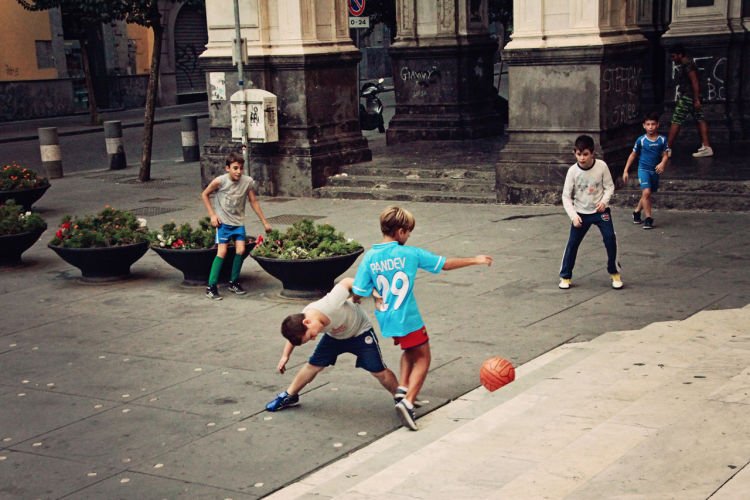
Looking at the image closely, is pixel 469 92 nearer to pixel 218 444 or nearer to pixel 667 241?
pixel 667 241

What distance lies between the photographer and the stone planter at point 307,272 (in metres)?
9.88

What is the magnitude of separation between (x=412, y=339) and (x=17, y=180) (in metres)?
10.7

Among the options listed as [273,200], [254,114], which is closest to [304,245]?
[254,114]

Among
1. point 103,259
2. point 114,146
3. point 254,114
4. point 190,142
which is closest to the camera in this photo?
point 103,259

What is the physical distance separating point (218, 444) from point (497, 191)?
361 inches

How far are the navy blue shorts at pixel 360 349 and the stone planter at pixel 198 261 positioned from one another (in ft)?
12.7

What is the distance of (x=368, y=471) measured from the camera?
5.88 meters

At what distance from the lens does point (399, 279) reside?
6.58 metres

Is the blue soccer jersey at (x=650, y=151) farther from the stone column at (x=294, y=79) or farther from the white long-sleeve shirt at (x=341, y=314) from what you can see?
the white long-sleeve shirt at (x=341, y=314)

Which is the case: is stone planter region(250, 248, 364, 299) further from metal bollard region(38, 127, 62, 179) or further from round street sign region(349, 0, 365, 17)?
metal bollard region(38, 127, 62, 179)

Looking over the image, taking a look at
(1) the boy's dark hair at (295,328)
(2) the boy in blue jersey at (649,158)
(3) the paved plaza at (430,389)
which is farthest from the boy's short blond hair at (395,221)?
(2) the boy in blue jersey at (649,158)

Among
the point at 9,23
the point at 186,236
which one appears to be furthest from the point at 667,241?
the point at 9,23

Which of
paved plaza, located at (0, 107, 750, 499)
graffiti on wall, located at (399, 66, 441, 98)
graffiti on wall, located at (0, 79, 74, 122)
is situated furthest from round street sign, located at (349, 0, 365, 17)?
graffiti on wall, located at (0, 79, 74, 122)

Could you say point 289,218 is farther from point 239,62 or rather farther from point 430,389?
point 430,389
